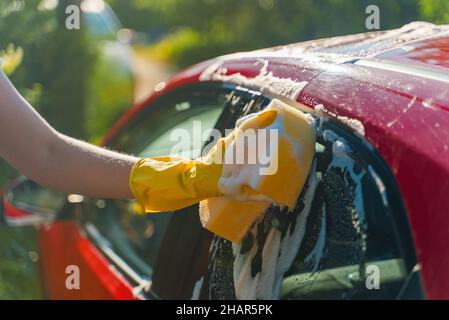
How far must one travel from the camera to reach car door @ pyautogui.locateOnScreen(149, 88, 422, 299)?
52.3 inches

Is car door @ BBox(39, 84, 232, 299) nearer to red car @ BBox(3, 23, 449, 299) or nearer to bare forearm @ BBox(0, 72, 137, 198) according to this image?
red car @ BBox(3, 23, 449, 299)

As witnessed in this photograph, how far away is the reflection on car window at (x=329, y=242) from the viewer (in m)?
1.37

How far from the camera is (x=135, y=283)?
7.77 ft

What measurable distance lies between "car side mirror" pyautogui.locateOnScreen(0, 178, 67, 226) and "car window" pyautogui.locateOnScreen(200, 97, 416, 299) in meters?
1.67

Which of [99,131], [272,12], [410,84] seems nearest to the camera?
[410,84]

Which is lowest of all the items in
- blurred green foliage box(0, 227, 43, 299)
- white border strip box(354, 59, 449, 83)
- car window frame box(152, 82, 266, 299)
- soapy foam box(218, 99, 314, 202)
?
blurred green foliage box(0, 227, 43, 299)

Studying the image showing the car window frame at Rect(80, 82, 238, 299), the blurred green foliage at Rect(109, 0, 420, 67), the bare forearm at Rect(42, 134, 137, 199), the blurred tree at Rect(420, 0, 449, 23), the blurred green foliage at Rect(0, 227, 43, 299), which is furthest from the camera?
the blurred green foliage at Rect(109, 0, 420, 67)

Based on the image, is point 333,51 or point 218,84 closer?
point 333,51

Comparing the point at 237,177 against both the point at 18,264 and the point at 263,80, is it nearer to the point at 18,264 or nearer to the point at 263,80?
the point at 263,80

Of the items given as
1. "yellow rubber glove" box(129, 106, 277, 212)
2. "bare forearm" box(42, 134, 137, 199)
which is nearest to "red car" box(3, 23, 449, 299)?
"yellow rubber glove" box(129, 106, 277, 212)

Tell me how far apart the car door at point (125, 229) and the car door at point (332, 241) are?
1.60 ft

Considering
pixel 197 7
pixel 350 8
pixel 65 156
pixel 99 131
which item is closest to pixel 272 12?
pixel 197 7

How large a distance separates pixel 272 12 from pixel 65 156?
11702 millimetres
